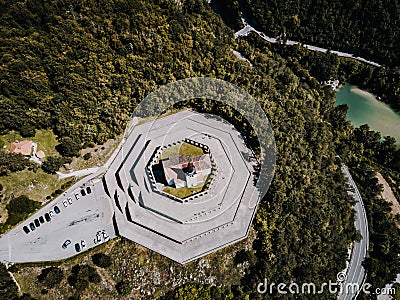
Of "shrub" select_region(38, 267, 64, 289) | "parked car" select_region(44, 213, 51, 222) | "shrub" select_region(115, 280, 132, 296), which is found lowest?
"shrub" select_region(38, 267, 64, 289)

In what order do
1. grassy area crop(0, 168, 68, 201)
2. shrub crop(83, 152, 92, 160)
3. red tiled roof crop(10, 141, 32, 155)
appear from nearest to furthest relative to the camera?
grassy area crop(0, 168, 68, 201)
red tiled roof crop(10, 141, 32, 155)
shrub crop(83, 152, 92, 160)

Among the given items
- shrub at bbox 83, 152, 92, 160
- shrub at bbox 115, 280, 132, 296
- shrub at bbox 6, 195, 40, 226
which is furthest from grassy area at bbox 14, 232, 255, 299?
shrub at bbox 83, 152, 92, 160

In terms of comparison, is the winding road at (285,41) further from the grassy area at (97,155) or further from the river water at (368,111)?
the grassy area at (97,155)

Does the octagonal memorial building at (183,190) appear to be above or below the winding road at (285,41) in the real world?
below

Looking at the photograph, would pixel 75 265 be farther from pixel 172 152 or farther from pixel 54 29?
pixel 54 29

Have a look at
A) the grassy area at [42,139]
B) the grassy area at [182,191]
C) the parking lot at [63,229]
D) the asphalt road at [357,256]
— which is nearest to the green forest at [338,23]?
the asphalt road at [357,256]

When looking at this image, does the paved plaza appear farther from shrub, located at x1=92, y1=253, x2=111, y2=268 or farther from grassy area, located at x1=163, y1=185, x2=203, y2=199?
shrub, located at x1=92, y1=253, x2=111, y2=268
